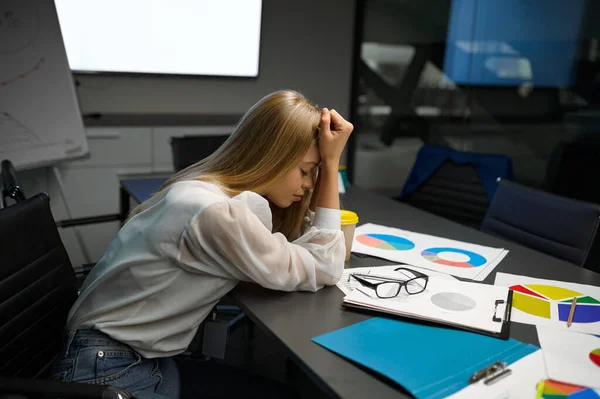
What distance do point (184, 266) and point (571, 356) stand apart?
0.82m

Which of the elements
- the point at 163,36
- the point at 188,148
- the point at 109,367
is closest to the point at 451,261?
the point at 109,367

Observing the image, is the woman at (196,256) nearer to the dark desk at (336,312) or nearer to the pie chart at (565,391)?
the dark desk at (336,312)

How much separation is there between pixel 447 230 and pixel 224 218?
102cm

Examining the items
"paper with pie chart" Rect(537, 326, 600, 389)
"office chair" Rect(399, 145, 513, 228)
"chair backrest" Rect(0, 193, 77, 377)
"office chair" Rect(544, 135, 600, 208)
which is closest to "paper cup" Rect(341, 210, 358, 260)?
"paper with pie chart" Rect(537, 326, 600, 389)

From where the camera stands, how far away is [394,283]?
1357 mm

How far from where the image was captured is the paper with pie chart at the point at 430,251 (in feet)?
4.98

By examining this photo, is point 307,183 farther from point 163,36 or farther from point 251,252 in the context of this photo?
point 163,36

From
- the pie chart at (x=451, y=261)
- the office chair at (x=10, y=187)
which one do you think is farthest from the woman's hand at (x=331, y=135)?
the office chair at (x=10, y=187)

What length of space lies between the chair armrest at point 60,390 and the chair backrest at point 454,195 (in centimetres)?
207

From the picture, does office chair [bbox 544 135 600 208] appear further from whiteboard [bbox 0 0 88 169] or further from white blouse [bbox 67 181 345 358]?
whiteboard [bbox 0 0 88 169]

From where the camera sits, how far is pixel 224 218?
3.80 feet

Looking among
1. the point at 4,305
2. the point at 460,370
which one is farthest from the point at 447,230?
the point at 4,305

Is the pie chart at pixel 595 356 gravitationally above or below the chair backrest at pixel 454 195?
above

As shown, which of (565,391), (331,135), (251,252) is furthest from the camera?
(331,135)
